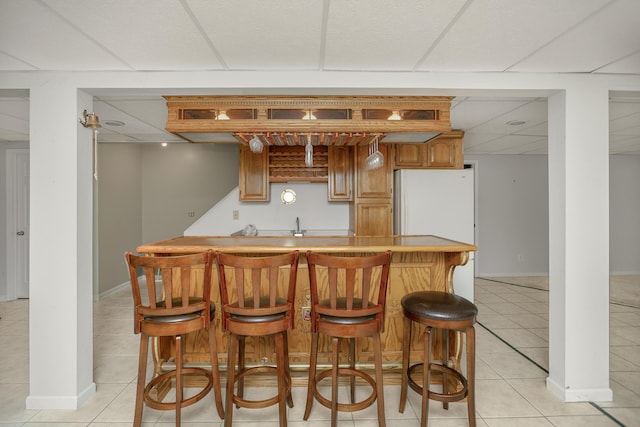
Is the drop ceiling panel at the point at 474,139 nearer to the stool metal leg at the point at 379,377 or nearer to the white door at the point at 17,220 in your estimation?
the stool metal leg at the point at 379,377

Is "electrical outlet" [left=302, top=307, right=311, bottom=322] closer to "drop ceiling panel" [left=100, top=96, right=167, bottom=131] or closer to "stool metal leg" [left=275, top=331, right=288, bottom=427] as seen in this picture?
"stool metal leg" [left=275, top=331, right=288, bottom=427]

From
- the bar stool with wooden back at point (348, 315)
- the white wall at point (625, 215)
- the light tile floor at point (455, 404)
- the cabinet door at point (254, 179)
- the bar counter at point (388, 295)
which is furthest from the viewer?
the white wall at point (625, 215)

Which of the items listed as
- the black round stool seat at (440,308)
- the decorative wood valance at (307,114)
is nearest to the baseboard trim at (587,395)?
the black round stool seat at (440,308)

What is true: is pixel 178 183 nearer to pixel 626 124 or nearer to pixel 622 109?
pixel 622 109

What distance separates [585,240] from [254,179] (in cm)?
351

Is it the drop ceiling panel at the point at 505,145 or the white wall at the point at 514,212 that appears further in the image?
the white wall at the point at 514,212

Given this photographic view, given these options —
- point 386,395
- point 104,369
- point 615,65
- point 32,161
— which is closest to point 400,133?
point 615,65

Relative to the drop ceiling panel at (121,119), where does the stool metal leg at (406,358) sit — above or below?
below

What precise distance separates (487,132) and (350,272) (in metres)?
3.35

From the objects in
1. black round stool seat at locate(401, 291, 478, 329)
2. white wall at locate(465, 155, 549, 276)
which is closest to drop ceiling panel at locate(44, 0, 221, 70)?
black round stool seat at locate(401, 291, 478, 329)

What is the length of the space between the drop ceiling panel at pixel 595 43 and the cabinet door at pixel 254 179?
9.98ft

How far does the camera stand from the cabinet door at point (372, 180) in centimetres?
426

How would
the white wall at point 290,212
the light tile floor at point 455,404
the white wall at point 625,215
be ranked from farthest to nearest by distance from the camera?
the white wall at point 625,215 < the white wall at point 290,212 < the light tile floor at point 455,404

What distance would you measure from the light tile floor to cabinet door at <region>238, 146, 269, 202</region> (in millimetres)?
2058
